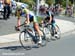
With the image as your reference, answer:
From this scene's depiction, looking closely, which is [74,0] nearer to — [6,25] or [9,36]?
[6,25]

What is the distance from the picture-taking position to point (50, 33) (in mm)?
17641

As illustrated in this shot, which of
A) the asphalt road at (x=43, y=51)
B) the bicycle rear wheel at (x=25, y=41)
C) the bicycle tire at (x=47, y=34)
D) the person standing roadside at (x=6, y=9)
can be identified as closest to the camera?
the asphalt road at (x=43, y=51)

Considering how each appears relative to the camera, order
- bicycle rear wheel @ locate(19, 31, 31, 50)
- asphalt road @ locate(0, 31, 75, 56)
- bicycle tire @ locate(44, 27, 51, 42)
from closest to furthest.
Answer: asphalt road @ locate(0, 31, 75, 56), bicycle rear wheel @ locate(19, 31, 31, 50), bicycle tire @ locate(44, 27, 51, 42)

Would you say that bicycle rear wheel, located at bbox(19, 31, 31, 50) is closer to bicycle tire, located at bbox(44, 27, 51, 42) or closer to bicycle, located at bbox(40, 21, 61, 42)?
bicycle, located at bbox(40, 21, 61, 42)

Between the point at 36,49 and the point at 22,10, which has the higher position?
the point at 22,10

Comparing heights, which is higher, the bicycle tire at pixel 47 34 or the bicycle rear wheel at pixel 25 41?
the bicycle rear wheel at pixel 25 41

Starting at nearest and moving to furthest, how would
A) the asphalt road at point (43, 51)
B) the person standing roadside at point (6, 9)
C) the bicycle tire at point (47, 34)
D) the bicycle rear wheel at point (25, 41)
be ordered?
1. the asphalt road at point (43, 51)
2. the bicycle rear wheel at point (25, 41)
3. the bicycle tire at point (47, 34)
4. the person standing roadside at point (6, 9)

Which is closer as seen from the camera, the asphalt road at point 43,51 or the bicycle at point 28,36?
the asphalt road at point 43,51

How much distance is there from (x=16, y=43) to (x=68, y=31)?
7.14 meters

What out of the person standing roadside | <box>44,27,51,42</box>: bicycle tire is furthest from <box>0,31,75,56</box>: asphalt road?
the person standing roadside

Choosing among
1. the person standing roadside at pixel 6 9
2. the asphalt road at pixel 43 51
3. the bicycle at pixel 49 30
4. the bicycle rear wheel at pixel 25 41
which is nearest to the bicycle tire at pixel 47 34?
the bicycle at pixel 49 30

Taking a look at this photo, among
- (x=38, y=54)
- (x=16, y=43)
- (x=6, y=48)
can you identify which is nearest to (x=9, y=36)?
(x=16, y=43)

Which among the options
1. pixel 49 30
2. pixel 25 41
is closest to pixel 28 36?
pixel 25 41

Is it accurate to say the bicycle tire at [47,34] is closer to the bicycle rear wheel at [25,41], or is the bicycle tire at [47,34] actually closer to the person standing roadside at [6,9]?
the bicycle rear wheel at [25,41]
